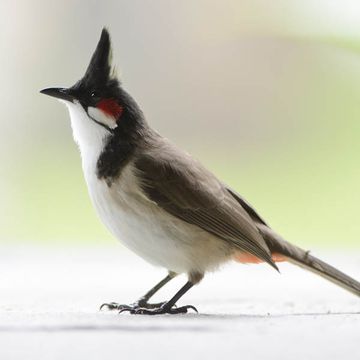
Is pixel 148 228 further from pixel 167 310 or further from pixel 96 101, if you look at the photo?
pixel 96 101

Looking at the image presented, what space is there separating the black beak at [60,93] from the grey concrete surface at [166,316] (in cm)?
45

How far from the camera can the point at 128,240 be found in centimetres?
186

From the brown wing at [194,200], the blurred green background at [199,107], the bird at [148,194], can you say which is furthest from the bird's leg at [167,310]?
the blurred green background at [199,107]

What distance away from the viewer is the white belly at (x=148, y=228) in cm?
183

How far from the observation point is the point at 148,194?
185 cm

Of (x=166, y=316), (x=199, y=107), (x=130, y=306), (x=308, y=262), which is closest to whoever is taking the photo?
(x=166, y=316)

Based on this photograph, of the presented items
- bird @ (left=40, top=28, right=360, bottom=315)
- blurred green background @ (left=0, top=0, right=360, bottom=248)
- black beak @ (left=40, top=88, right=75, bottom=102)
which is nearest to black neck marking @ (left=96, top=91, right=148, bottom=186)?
bird @ (left=40, top=28, right=360, bottom=315)

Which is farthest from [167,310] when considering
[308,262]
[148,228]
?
[308,262]

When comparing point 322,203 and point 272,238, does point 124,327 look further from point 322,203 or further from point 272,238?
point 322,203

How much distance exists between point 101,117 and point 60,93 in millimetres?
101

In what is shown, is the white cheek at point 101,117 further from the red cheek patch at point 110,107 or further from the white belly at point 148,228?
the white belly at point 148,228

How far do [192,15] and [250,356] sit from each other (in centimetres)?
329

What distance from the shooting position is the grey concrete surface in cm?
131

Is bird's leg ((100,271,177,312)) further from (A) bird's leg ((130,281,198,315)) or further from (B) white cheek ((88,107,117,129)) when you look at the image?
(B) white cheek ((88,107,117,129))
